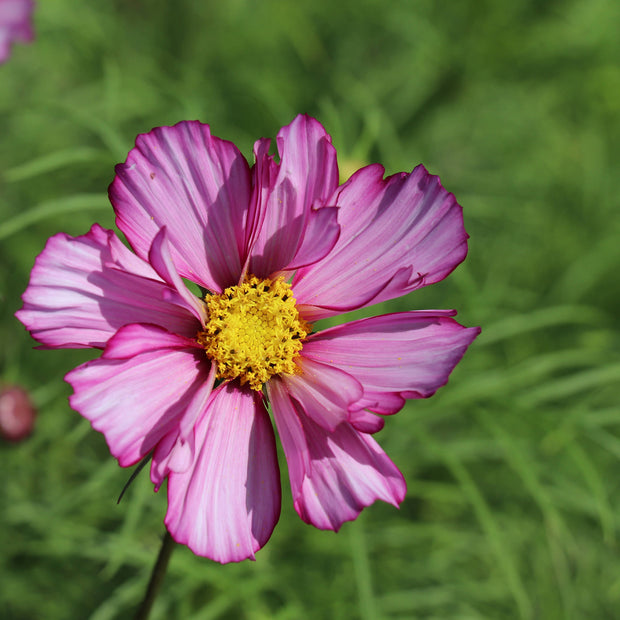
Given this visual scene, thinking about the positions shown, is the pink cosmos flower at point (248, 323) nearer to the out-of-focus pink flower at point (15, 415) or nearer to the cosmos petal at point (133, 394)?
the cosmos petal at point (133, 394)

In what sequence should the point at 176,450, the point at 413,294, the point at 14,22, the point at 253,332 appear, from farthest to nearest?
the point at 413,294 < the point at 14,22 < the point at 253,332 < the point at 176,450

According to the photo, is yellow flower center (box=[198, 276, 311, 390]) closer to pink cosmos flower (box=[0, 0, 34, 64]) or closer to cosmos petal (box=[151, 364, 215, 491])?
cosmos petal (box=[151, 364, 215, 491])

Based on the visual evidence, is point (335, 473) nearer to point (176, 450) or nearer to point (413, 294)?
point (176, 450)

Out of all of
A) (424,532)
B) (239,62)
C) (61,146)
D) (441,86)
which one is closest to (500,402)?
(424,532)

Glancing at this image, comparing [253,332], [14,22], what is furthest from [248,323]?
[14,22]

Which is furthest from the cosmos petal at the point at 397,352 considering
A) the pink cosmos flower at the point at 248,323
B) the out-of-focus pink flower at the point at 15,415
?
the out-of-focus pink flower at the point at 15,415

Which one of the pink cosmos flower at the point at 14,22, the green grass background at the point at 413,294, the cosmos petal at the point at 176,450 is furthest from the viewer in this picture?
the pink cosmos flower at the point at 14,22
